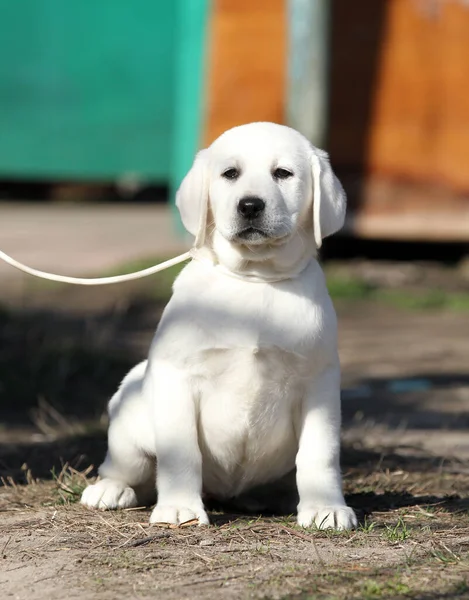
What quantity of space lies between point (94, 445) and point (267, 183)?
1.66 m

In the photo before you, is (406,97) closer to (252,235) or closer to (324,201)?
(324,201)

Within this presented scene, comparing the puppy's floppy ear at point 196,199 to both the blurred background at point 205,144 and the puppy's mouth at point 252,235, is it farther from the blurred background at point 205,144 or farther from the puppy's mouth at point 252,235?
the blurred background at point 205,144

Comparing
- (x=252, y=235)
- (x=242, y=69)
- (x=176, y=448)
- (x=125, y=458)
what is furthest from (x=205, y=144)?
(x=176, y=448)

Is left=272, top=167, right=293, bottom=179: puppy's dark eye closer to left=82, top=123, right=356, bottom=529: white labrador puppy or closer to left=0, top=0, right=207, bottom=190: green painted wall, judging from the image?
left=82, top=123, right=356, bottom=529: white labrador puppy

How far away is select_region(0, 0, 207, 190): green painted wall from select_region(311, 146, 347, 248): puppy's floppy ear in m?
8.85

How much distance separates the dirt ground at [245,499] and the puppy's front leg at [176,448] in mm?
Answer: 64

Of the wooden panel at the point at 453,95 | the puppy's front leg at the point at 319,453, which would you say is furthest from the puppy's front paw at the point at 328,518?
the wooden panel at the point at 453,95

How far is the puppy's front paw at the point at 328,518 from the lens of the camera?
3268mm

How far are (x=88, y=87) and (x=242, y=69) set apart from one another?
350 cm

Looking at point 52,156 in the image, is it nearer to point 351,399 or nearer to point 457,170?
point 457,170

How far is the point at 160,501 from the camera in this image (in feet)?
11.0

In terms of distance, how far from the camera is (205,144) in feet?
30.4

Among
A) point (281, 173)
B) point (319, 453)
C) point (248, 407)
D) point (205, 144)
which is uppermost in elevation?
point (281, 173)

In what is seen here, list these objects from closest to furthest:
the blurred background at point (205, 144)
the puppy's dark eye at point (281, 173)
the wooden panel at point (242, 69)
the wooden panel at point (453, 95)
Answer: the puppy's dark eye at point (281, 173), the blurred background at point (205, 144), the wooden panel at point (453, 95), the wooden panel at point (242, 69)
